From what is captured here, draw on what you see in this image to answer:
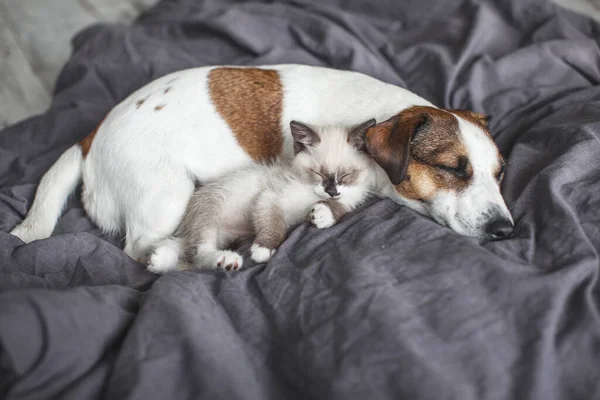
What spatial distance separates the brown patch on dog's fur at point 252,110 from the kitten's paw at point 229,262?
520 mm

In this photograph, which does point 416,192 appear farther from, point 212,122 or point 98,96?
point 98,96

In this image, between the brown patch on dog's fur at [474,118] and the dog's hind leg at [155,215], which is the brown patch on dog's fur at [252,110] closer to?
the dog's hind leg at [155,215]

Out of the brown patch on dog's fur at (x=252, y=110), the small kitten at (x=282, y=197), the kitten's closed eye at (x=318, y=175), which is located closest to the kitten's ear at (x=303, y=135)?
the small kitten at (x=282, y=197)

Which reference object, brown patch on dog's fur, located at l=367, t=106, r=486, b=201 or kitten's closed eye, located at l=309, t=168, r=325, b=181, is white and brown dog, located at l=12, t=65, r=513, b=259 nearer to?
brown patch on dog's fur, located at l=367, t=106, r=486, b=201

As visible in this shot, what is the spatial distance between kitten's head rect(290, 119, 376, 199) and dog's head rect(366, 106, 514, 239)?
0.21 feet

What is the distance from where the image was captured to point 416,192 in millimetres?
1729

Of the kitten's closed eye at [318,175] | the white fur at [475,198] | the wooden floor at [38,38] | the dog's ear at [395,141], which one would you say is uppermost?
the wooden floor at [38,38]

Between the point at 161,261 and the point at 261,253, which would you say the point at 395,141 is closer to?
the point at 261,253

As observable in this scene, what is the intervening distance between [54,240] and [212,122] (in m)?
0.69

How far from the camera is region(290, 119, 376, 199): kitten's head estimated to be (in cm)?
176

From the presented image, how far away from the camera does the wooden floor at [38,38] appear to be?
279cm

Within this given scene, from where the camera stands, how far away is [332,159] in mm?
1762

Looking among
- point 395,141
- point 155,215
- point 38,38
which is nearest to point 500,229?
point 395,141

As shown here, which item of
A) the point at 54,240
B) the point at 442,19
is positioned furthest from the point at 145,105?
the point at 442,19
